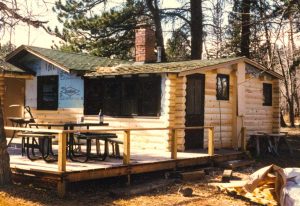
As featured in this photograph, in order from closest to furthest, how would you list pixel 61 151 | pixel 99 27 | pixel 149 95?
1. pixel 61 151
2. pixel 149 95
3. pixel 99 27

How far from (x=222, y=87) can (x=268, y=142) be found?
9.69 ft

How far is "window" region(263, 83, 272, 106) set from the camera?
59.9ft

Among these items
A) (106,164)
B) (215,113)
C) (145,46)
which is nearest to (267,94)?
(215,113)

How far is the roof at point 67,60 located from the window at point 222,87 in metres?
4.46

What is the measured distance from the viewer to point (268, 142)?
56.1 ft

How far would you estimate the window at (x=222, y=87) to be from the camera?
15.9 meters

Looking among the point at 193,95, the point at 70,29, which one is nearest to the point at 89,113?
the point at 193,95

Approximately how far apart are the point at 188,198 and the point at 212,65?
6.00 metres

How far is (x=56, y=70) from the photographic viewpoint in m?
17.2

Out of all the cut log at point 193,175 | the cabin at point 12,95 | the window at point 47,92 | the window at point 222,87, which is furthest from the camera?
the cabin at point 12,95

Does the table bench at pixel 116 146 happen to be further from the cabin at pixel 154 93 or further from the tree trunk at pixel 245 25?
the tree trunk at pixel 245 25

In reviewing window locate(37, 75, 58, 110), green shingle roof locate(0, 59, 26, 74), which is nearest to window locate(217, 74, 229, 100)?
window locate(37, 75, 58, 110)

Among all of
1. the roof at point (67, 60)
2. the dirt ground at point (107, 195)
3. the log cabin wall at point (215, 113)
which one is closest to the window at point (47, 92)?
the log cabin wall at point (215, 113)

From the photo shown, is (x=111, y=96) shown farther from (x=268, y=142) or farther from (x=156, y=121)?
(x=268, y=142)
